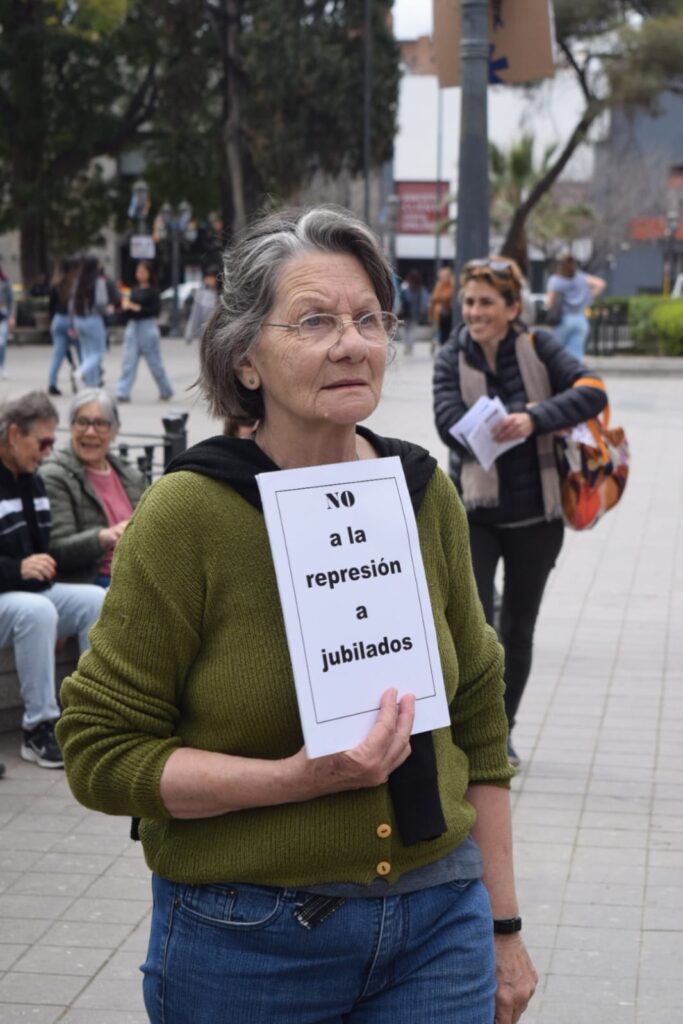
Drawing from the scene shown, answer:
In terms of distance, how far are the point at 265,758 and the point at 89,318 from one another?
1844 cm

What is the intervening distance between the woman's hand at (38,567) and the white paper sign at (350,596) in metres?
4.21

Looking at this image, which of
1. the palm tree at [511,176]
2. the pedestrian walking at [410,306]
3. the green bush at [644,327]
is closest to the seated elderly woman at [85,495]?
the green bush at [644,327]

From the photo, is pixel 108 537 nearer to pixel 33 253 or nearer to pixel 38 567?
pixel 38 567

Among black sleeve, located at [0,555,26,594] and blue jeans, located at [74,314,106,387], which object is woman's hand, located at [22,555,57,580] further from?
blue jeans, located at [74,314,106,387]

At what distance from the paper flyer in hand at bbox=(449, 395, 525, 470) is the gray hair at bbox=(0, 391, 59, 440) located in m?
1.56

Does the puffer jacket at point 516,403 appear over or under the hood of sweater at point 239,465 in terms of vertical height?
under

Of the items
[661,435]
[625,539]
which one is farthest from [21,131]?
[625,539]

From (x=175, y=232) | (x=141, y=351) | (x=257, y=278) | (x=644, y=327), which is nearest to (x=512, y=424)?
(x=257, y=278)

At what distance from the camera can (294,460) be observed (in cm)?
219

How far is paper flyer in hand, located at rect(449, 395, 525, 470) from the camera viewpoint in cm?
554

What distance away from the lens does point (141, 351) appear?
2006 centimetres

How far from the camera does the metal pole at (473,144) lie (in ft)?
23.2

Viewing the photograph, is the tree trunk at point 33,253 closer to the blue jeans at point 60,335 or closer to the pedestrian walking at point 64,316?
the pedestrian walking at point 64,316

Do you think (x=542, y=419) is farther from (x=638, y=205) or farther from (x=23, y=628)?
(x=638, y=205)
